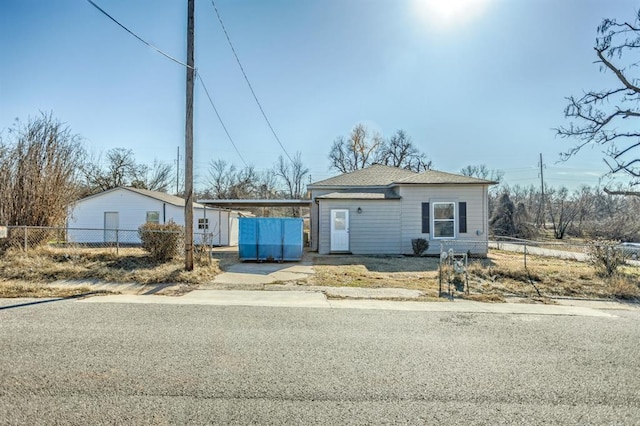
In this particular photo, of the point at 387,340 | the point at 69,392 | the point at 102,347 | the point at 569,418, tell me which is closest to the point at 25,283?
the point at 102,347

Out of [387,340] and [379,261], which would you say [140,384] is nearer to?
[387,340]

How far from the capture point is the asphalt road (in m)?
2.65

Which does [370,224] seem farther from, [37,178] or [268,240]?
[37,178]

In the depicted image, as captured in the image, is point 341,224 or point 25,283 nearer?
point 25,283

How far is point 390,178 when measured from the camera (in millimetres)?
19016

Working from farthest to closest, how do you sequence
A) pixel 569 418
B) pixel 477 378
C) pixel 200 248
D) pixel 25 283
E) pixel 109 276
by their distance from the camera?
1. pixel 200 248
2. pixel 109 276
3. pixel 25 283
4. pixel 477 378
5. pixel 569 418

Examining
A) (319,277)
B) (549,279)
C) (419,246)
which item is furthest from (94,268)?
(549,279)

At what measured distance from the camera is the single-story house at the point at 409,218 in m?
14.9

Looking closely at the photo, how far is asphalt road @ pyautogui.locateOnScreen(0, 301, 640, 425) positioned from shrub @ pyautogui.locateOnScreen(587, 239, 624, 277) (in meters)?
4.82

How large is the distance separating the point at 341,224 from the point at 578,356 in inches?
457

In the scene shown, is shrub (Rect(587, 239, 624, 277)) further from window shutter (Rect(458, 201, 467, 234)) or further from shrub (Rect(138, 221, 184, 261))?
shrub (Rect(138, 221, 184, 261))

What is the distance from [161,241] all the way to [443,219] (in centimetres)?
1147

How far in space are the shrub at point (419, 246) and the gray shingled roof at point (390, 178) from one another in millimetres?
2611

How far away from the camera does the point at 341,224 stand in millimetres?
15320
